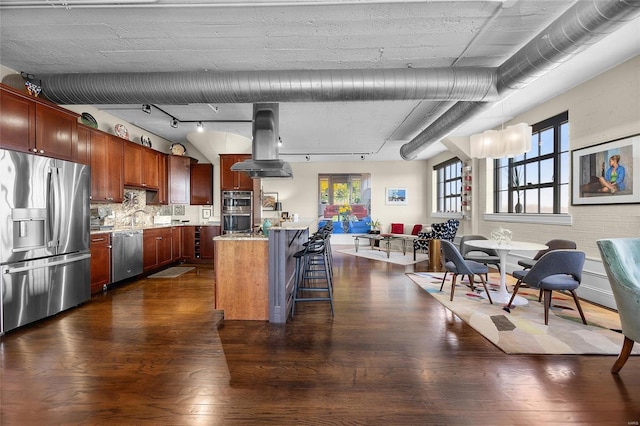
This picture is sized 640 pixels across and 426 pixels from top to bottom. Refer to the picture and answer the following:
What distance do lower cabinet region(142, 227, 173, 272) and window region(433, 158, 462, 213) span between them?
754 cm

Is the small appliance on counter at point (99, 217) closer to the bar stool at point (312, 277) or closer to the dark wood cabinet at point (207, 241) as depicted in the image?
the dark wood cabinet at point (207, 241)

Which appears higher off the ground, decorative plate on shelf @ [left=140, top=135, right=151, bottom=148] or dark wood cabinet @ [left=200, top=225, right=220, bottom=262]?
decorative plate on shelf @ [left=140, top=135, right=151, bottom=148]

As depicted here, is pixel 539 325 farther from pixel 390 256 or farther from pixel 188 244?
pixel 188 244

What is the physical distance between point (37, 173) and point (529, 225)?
7.42 meters

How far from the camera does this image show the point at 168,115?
5.06 metres

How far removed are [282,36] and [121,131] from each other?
4.22 metres

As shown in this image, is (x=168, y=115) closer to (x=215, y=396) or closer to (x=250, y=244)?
(x=250, y=244)

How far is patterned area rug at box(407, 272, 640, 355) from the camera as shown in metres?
2.52

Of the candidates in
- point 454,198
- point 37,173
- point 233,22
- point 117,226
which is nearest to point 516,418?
point 233,22

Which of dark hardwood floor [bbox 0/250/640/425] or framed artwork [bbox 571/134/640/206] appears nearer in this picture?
dark hardwood floor [bbox 0/250/640/425]

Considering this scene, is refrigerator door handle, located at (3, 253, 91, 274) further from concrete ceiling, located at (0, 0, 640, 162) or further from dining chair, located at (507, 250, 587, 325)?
dining chair, located at (507, 250, 587, 325)

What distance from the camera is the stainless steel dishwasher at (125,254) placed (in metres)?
4.52

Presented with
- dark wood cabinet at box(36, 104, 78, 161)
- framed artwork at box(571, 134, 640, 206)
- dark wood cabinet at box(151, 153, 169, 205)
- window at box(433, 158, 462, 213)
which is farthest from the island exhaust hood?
window at box(433, 158, 462, 213)

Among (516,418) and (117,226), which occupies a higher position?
(117,226)
